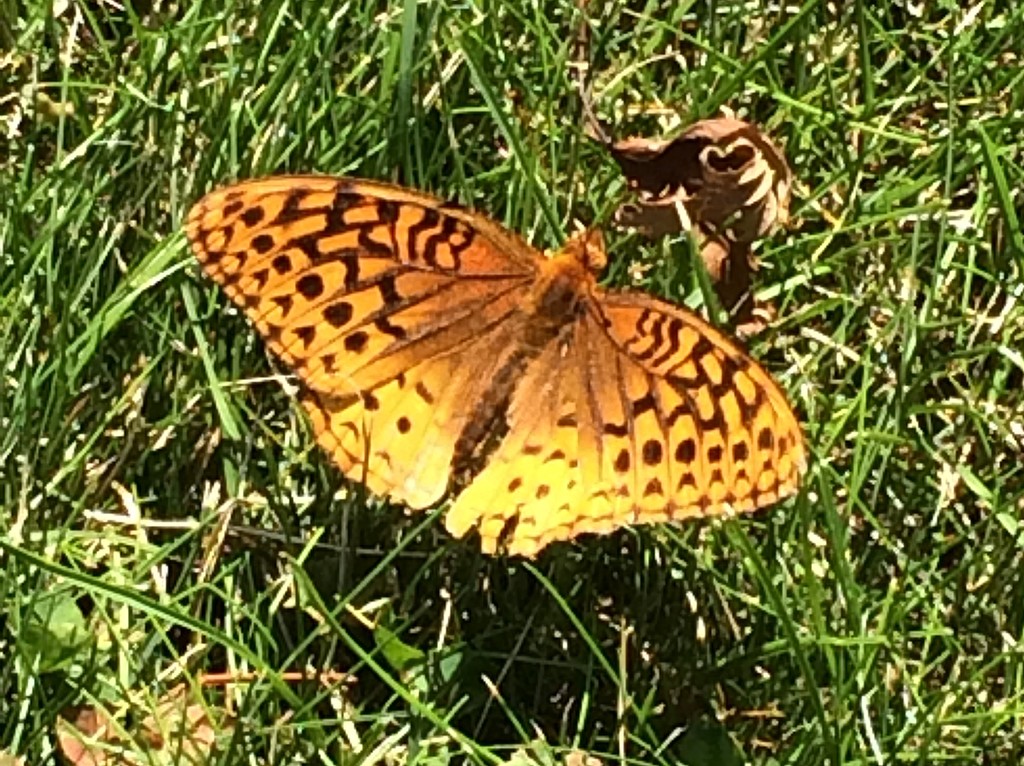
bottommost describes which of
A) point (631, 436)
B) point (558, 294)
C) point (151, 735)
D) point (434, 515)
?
point (151, 735)

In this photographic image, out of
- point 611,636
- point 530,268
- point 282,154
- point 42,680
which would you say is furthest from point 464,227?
point 42,680

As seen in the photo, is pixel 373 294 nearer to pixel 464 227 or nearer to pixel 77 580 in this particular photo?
pixel 464 227

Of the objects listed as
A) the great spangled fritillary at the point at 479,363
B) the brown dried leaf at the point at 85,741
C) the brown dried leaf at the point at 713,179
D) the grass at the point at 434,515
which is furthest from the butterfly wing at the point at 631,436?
the brown dried leaf at the point at 85,741

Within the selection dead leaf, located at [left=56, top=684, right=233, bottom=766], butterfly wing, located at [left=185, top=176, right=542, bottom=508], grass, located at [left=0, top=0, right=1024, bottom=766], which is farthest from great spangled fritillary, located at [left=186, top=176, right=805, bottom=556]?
dead leaf, located at [left=56, top=684, right=233, bottom=766]

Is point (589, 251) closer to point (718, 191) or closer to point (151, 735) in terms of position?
point (718, 191)

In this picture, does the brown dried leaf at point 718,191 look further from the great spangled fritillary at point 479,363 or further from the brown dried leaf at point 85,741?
the brown dried leaf at point 85,741

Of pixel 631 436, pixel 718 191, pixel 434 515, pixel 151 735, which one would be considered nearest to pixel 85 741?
pixel 151 735
